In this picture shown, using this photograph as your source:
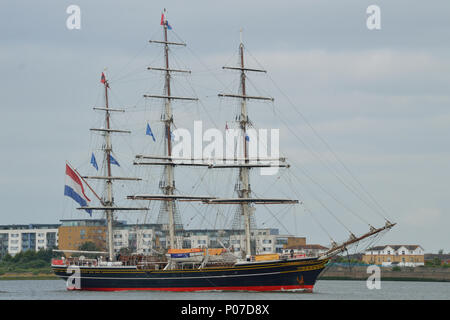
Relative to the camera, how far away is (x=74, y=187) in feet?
322

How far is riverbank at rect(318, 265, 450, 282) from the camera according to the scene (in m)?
137

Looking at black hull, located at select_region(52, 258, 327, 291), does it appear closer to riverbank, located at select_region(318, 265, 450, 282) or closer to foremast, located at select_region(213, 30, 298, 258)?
foremast, located at select_region(213, 30, 298, 258)

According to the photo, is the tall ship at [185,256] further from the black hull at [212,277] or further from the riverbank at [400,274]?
the riverbank at [400,274]

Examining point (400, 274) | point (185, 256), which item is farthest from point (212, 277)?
point (400, 274)

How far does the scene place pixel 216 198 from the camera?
91.7 metres

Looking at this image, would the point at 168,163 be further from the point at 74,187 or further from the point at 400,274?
the point at 400,274

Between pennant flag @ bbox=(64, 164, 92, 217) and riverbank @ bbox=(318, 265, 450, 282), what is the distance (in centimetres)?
4715

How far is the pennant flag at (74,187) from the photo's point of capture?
9762 centimetres

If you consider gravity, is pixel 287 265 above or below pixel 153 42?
below
